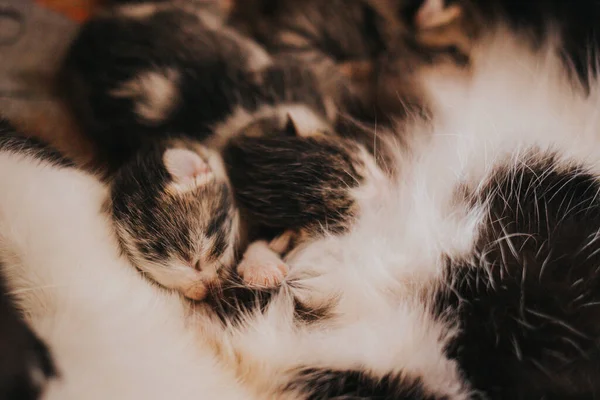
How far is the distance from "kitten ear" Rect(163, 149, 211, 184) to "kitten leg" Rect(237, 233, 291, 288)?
0.58 ft

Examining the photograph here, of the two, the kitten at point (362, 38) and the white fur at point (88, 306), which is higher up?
the kitten at point (362, 38)

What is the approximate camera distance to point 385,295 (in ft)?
2.82

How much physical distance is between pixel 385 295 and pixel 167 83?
690 millimetres

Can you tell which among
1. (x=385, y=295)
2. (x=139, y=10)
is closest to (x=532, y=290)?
(x=385, y=295)

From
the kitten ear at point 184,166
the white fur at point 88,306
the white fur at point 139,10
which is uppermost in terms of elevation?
the white fur at point 139,10

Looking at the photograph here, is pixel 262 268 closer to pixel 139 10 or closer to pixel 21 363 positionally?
pixel 21 363

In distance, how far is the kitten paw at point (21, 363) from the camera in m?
0.61

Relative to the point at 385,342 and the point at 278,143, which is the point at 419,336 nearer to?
the point at 385,342

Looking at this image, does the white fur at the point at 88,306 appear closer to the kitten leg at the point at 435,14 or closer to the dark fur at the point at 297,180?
the dark fur at the point at 297,180

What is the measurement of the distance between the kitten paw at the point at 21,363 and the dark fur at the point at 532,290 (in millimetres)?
570

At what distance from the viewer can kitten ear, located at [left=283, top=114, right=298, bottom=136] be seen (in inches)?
44.0

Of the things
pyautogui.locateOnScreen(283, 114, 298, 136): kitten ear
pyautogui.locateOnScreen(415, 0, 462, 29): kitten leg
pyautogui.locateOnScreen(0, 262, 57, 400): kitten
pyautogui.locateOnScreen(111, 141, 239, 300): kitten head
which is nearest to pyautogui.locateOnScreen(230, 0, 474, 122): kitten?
pyautogui.locateOnScreen(415, 0, 462, 29): kitten leg

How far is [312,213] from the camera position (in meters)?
1.00

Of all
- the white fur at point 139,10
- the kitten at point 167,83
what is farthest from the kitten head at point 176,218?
the white fur at point 139,10
